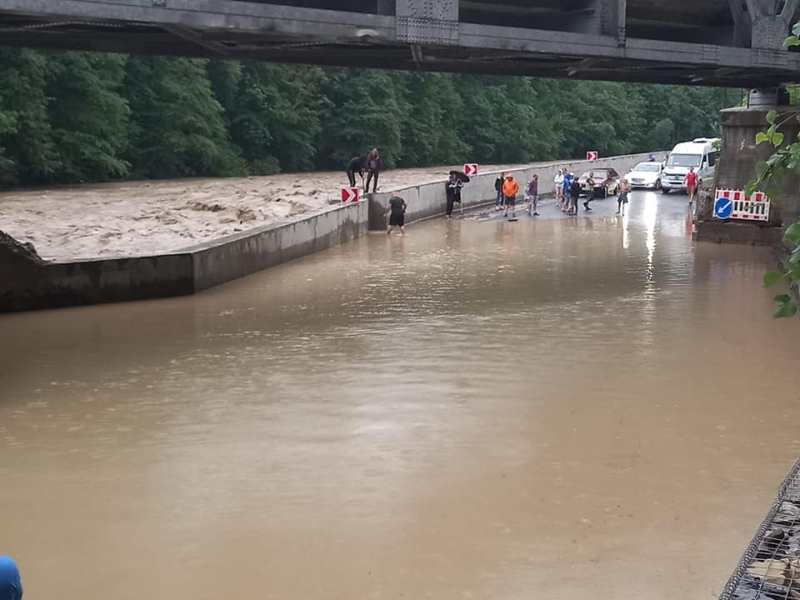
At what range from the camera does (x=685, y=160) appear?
174 feet

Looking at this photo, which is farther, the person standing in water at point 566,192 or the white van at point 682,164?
the white van at point 682,164

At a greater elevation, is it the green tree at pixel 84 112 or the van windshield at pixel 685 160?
the green tree at pixel 84 112

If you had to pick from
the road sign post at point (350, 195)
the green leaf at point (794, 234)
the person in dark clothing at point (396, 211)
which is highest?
the green leaf at point (794, 234)

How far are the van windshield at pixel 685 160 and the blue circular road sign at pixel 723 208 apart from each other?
74.1ft

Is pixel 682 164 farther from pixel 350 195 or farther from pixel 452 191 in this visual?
pixel 350 195

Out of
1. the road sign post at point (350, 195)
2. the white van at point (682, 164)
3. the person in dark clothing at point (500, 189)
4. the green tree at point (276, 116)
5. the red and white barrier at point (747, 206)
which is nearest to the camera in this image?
the red and white barrier at point (747, 206)

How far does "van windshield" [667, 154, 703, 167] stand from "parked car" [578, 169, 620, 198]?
13.7ft

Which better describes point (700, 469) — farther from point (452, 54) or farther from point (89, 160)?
point (89, 160)

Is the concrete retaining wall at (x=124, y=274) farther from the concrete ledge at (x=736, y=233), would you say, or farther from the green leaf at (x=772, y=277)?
the green leaf at (x=772, y=277)

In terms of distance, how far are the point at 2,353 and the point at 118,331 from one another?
207 cm

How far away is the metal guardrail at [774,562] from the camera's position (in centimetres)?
595

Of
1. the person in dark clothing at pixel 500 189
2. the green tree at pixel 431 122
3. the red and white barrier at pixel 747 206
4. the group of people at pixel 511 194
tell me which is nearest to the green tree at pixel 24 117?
the person in dark clothing at pixel 500 189

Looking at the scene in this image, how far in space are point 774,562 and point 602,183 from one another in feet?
143

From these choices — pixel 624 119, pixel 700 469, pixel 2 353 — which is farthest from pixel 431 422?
pixel 624 119
